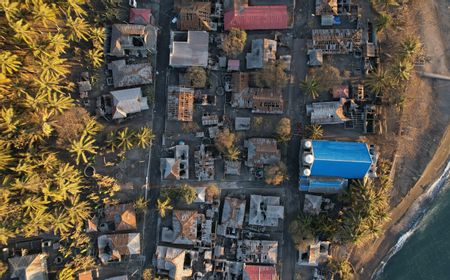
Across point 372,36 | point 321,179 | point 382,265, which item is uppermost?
point 372,36

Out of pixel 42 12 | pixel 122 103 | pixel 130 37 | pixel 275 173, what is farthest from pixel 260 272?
pixel 42 12

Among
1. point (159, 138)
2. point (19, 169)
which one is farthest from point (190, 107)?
point (19, 169)

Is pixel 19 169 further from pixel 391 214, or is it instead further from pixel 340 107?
pixel 391 214

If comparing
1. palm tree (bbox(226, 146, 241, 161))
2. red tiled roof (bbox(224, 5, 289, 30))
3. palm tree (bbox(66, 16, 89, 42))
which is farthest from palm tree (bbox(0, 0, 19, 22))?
palm tree (bbox(226, 146, 241, 161))

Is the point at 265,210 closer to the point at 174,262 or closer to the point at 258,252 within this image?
the point at 258,252

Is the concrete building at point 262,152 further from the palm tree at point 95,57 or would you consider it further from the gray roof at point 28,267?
the gray roof at point 28,267

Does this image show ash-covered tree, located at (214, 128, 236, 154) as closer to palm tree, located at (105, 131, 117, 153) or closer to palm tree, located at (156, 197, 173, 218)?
palm tree, located at (156, 197, 173, 218)
